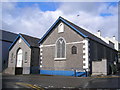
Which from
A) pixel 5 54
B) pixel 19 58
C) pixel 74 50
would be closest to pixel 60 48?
pixel 74 50

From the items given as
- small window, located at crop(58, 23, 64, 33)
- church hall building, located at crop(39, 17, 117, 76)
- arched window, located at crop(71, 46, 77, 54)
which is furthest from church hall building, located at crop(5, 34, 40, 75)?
arched window, located at crop(71, 46, 77, 54)

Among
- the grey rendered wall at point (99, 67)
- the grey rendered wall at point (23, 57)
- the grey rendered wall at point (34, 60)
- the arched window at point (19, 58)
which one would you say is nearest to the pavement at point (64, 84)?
the grey rendered wall at point (99, 67)

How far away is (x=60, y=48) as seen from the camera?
64.5ft

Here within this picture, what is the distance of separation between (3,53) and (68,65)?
16371 mm

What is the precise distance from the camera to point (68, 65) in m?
18.3

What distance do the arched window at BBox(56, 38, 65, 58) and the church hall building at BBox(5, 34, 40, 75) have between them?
5.50m

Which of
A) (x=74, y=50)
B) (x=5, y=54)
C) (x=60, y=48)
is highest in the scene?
(x=60, y=48)

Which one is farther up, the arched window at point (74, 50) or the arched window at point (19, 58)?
the arched window at point (74, 50)

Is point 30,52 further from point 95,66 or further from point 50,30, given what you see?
point 95,66

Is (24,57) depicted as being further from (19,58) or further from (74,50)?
(74,50)

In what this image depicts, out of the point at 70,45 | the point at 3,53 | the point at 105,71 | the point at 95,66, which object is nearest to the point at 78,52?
the point at 70,45

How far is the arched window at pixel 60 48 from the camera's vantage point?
19.3 metres

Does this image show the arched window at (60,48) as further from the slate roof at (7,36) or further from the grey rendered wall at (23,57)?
the slate roof at (7,36)

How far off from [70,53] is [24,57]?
31.1 ft
